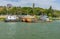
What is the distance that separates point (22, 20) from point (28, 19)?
5.66 ft

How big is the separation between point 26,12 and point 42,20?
21.6 metres

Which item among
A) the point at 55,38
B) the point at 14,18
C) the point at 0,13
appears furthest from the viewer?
the point at 0,13

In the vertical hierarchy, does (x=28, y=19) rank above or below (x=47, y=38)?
below

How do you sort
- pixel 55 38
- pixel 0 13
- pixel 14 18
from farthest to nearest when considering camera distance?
pixel 0 13
pixel 14 18
pixel 55 38

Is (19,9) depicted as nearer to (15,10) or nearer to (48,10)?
(15,10)

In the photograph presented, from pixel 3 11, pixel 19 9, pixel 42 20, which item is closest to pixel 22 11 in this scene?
pixel 19 9

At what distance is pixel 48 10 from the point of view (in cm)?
8850

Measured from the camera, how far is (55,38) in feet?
66.3

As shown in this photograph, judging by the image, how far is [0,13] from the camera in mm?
84688

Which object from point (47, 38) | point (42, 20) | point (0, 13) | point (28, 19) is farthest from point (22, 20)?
point (47, 38)

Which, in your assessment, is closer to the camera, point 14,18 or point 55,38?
point 55,38

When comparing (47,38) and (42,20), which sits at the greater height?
(47,38)

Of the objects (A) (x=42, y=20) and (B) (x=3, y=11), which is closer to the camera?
(A) (x=42, y=20)

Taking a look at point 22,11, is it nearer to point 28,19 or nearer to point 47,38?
point 28,19
